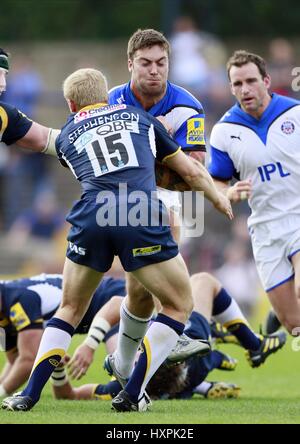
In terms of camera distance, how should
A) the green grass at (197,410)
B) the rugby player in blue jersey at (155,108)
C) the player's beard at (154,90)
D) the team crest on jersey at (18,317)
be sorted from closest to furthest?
the green grass at (197,410) → the rugby player in blue jersey at (155,108) → the player's beard at (154,90) → the team crest on jersey at (18,317)

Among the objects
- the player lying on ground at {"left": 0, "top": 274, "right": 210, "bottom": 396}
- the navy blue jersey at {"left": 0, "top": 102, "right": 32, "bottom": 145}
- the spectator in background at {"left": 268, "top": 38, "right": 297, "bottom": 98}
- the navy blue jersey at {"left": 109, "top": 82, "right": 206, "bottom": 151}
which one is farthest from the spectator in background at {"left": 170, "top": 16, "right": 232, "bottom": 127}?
the navy blue jersey at {"left": 0, "top": 102, "right": 32, "bottom": 145}

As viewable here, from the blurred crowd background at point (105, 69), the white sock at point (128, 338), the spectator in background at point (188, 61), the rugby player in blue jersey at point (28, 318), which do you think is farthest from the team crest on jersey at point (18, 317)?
the spectator in background at point (188, 61)

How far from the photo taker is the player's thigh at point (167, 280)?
20.0 ft

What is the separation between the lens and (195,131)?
737 cm

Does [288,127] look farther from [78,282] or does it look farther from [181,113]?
[78,282]

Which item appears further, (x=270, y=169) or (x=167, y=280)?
(x=270, y=169)

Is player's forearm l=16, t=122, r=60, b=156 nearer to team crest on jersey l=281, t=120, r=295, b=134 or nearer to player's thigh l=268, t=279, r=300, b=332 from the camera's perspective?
team crest on jersey l=281, t=120, r=295, b=134

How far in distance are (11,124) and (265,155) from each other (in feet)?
7.28

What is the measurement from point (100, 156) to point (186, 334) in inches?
76.7

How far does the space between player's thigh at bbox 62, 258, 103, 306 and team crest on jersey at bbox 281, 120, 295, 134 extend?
253cm

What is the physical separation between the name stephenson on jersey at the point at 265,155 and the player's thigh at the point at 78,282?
7.41 ft

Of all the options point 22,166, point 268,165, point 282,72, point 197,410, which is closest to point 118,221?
point 197,410

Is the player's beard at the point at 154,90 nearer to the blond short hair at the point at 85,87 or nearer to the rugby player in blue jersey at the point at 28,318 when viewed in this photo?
the blond short hair at the point at 85,87

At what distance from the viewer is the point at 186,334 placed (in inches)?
298
